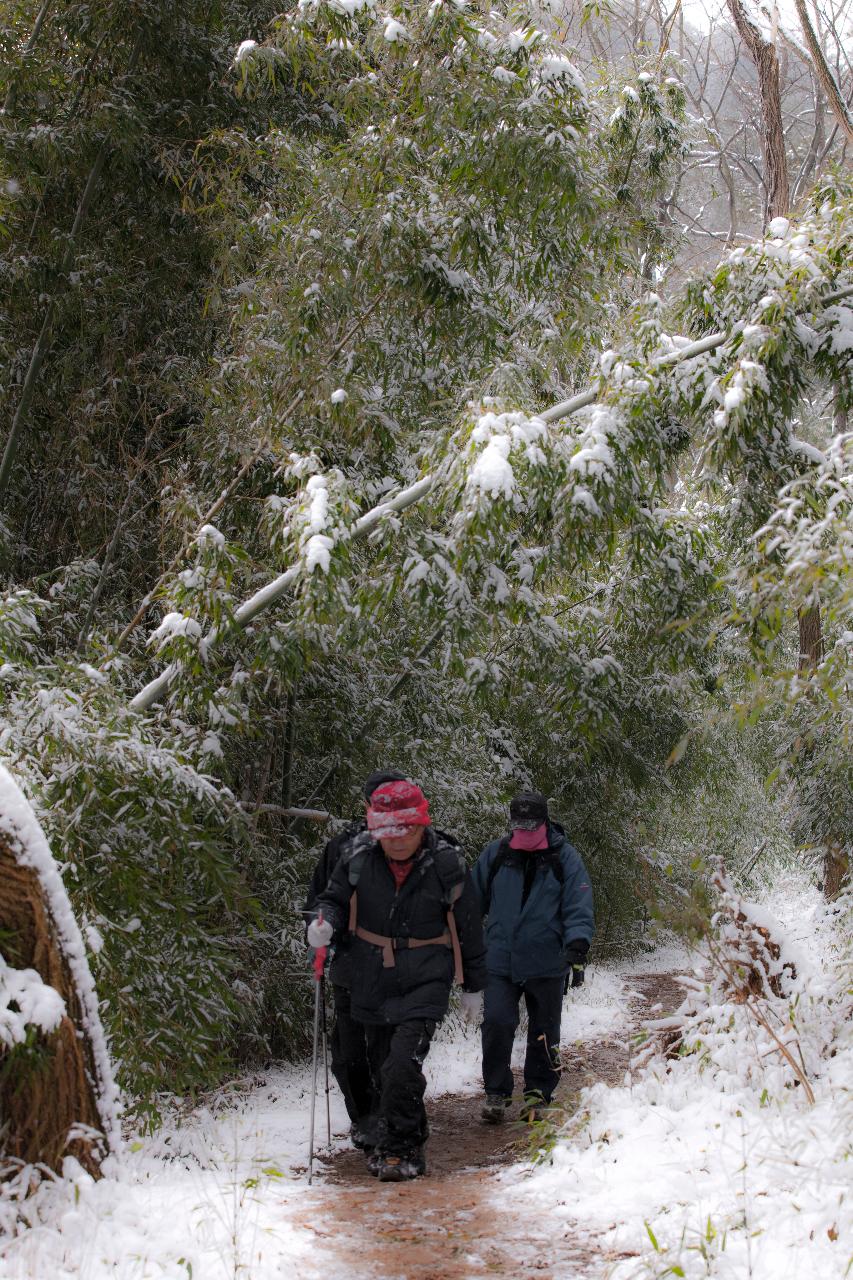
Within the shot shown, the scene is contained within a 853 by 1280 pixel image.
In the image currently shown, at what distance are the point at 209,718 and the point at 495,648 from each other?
2.99 m

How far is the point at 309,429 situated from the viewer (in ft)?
22.8

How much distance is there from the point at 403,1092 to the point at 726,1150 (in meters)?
1.43

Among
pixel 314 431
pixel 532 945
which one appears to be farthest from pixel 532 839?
pixel 314 431

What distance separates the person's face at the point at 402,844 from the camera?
194 inches

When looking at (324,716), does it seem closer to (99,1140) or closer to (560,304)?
(560,304)

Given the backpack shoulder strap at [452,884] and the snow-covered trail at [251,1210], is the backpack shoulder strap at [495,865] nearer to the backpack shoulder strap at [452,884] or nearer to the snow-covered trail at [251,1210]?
the backpack shoulder strap at [452,884]

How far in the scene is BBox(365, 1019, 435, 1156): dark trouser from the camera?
4719 mm

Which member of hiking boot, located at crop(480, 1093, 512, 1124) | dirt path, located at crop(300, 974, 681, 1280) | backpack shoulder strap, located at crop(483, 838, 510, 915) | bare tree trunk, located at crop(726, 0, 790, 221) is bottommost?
hiking boot, located at crop(480, 1093, 512, 1124)

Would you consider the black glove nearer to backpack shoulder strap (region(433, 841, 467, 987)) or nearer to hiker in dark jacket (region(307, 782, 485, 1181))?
hiker in dark jacket (region(307, 782, 485, 1181))

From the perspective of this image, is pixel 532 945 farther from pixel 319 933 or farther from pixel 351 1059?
pixel 319 933

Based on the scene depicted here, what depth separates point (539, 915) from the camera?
5711 mm

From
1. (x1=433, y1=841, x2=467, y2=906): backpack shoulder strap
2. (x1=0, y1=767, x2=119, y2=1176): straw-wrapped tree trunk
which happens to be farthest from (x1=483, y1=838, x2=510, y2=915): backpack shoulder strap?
(x1=0, y1=767, x2=119, y2=1176): straw-wrapped tree trunk

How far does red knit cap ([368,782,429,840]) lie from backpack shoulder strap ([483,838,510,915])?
3.75 feet

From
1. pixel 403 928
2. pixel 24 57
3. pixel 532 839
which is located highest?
pixel 24 57
